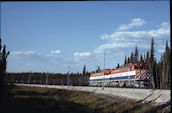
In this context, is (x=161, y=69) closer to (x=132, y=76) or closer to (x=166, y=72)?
(x=166, y=72)

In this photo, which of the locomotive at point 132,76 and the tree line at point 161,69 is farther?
the tree line at point 161,69

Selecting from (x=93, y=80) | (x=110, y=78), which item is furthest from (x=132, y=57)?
(x=110, y=78)

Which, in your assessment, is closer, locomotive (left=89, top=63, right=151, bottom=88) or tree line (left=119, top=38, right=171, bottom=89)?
locomotive (left=89, top=63, right=151, bottom=88)

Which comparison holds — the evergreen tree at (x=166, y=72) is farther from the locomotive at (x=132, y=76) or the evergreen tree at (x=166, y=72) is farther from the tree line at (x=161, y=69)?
the locomotive at (x=132, y=76)

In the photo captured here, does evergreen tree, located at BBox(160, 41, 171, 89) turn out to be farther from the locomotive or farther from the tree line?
the locomotive

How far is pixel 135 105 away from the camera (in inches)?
920

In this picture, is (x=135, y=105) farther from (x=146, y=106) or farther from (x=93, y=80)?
(x=93, y=80)

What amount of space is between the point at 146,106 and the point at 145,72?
1660 cm

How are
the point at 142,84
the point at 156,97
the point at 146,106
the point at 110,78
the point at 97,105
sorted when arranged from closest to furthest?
the point at 146,106
the point at 156,97
the point at 97,105
the point at 142,84
the point at 110,78

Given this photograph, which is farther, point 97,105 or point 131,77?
point 131,77

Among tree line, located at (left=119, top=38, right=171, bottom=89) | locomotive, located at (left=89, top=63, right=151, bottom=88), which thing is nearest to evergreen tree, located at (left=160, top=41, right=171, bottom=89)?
tree line, located at (left=119, top=38, right=171, bottom=89)

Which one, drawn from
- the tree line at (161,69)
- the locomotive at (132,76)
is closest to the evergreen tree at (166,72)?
the tree line at (161,69)

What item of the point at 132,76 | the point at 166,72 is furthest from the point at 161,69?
the point at 132,76

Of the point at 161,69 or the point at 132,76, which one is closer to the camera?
the point at 132,76
